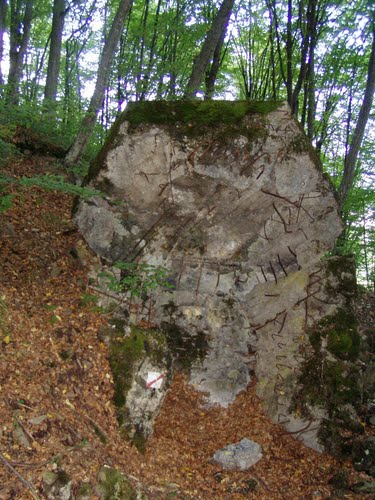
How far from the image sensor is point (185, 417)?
5488 mm

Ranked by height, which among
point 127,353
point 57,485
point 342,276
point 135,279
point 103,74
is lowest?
point 57,485

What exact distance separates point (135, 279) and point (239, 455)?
2.66m

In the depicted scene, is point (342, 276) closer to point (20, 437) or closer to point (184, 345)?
point (184, 345)

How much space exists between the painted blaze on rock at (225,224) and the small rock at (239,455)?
2.66 feet

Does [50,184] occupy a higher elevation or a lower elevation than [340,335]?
higher

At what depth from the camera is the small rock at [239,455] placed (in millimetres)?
4918

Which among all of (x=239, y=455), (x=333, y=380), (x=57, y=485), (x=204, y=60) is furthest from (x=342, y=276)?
(x=204, y=60)

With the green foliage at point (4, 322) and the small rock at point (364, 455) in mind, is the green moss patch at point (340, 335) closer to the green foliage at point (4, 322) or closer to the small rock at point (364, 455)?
the small rock at point (364, 455)

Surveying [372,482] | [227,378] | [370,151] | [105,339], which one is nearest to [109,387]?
[105,339]

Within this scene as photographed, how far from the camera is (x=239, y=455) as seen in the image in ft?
16.5

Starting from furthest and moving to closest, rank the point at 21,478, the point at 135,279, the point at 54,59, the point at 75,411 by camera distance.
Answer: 1. the point at 54,59
2. the point at 135,279
3. the point at 75,411
4. the point at 21,478

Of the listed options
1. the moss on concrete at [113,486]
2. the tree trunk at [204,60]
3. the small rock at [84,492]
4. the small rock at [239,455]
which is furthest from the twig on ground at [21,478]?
the tree trunk at [204,60]

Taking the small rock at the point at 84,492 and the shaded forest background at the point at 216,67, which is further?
the shaded forest background at the point at 216,67

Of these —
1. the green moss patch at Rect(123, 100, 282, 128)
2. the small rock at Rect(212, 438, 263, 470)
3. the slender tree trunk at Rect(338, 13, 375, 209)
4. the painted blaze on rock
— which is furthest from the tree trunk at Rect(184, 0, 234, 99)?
the small rock at Rect(212, 438, 263, 470)
